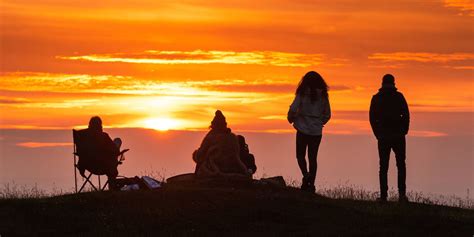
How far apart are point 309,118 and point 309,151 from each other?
662 mm

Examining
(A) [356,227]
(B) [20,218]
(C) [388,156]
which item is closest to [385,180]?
(C) [388,156]

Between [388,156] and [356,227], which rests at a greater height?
[388,156]

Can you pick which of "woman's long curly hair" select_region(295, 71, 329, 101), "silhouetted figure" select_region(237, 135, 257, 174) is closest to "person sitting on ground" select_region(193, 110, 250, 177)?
"silhouetted figure" select_region(237, 135, 257, 174)

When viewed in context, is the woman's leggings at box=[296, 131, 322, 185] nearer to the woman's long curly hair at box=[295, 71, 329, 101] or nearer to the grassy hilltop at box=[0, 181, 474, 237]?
the woman's long curly hair at box=[295, 71, 329, 101]

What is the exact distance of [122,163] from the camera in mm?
23781

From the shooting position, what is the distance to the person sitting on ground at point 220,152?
864 inches

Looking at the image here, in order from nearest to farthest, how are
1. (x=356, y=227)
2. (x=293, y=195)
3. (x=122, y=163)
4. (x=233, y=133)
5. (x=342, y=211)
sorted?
(x=356, y=227) < (x=342, y=211) < (x=293, y=195) < (x=233, y=133) < (x=122, y=163)

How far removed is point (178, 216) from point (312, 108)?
188 inches

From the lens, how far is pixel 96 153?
23.3 metres

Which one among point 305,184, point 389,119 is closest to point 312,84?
point 389,119

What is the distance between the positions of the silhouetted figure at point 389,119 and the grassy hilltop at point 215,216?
1.46 m

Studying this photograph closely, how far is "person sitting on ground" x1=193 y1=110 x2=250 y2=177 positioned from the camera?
2194 cm

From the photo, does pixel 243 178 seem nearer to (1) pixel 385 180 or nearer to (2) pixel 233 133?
(2) pixel 233 133

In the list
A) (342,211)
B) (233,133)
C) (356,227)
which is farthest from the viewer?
(233,133)
